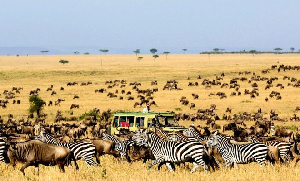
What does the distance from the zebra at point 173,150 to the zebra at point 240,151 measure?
105 centimetres

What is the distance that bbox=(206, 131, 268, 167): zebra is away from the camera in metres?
15.5

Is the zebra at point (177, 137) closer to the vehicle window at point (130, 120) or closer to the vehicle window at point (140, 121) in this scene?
the vehicle window at point (140, 121)

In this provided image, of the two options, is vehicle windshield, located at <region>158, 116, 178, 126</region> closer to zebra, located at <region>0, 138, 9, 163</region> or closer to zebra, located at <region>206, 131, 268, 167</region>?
zebra, located at <region>206, 131, 268, 167</region>

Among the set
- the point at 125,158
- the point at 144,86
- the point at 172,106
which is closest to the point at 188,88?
the point at 144,86

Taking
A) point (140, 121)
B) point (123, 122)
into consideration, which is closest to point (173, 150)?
point (140, 121)

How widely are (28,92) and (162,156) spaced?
181ft

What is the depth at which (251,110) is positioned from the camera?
45.8 metres

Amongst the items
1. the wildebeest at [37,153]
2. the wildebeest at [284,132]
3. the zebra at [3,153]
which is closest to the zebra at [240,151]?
the wildebeest at [37,153]

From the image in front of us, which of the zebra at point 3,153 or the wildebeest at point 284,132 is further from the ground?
the zebra at point 3,153

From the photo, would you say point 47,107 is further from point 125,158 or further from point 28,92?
point 125,158

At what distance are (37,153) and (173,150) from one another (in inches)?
145

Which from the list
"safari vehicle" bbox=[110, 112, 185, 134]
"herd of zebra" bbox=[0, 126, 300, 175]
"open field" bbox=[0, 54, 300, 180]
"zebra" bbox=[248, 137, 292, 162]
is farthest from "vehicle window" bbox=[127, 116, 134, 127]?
"zebra" bbox=[248, 137, 292, 162]

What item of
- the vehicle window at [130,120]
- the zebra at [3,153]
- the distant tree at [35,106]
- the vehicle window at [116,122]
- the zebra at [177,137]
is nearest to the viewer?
the zebra at [3,153]

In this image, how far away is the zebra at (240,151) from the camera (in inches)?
612
